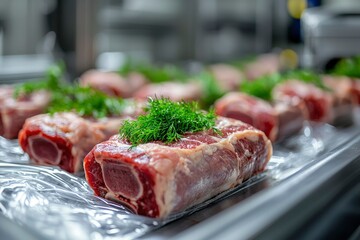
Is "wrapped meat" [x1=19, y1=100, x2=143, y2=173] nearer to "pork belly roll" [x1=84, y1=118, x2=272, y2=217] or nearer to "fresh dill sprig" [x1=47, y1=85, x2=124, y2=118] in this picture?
"fresh dill sprig" [x1=47, y1=85, x2=124, y2=118]

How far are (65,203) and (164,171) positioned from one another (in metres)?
0.29

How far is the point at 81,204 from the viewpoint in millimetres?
1239

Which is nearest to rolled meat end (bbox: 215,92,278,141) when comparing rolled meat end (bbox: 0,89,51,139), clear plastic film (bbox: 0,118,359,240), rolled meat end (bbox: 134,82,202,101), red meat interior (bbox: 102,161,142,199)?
clear plastic film (bbox: 0,118,359,240)

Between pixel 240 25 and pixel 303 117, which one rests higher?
pixel 240 25

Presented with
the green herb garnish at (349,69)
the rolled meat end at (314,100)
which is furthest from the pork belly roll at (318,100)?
the green herb garnish at (349,69)

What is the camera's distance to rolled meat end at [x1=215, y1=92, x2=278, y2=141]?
2.06m

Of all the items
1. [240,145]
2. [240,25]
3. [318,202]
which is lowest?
[318,202]

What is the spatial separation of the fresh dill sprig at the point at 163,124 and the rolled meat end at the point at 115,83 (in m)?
1.51

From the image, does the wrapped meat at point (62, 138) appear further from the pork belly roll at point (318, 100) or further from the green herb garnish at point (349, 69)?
the green herb garnish at point (349, 69)

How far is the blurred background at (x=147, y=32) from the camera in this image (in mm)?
3893

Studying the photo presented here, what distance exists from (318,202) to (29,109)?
4.35ft

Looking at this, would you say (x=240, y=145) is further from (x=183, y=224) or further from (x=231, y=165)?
(x=183, y=224)

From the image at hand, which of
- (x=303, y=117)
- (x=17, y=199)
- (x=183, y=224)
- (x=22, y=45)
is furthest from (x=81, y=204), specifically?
(x=22, y=45)

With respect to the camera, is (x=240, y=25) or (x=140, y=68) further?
(x=240, y=25)
